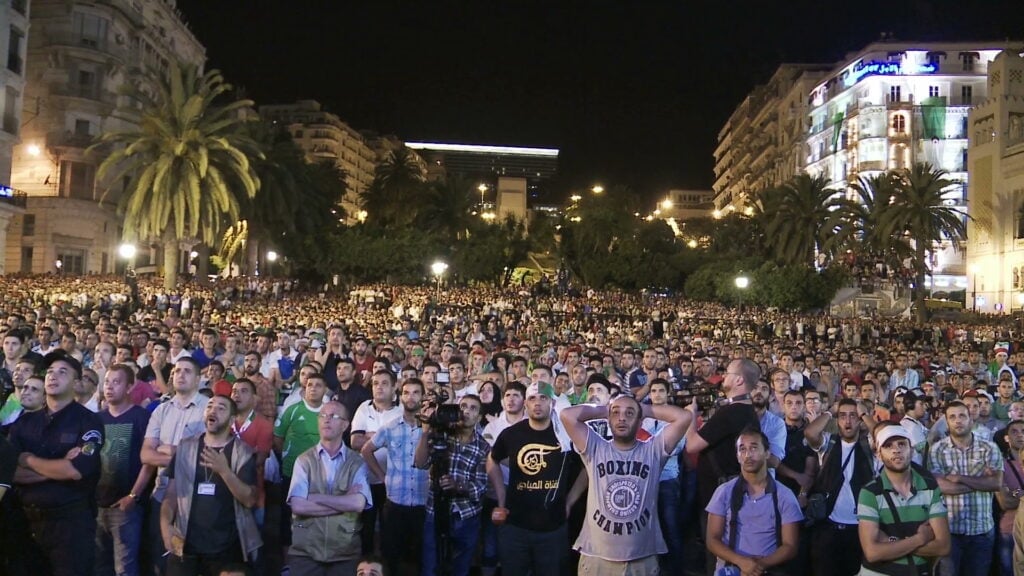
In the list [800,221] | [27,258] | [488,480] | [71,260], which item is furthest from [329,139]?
[488,480]

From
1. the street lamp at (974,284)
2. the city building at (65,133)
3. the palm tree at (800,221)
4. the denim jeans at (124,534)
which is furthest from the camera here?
the street lamp at (974,284)

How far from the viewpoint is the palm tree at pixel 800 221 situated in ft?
160

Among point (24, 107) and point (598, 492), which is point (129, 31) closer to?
point (24, 107)

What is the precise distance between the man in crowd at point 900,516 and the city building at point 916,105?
6517cm

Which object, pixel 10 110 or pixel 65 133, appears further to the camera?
pixel 65 133

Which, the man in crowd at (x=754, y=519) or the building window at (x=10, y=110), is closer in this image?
the man in crowd at (x=754, y=519)

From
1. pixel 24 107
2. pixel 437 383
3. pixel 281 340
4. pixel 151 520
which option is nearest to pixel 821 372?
pixel 437 383

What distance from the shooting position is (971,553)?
19.8ft

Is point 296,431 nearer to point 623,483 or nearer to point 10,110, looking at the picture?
point 623,483

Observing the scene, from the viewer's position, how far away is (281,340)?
12602 millimetres

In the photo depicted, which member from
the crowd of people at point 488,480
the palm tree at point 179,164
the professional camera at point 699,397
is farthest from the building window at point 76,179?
the professional camera at point 699,397

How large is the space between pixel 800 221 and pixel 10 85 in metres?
41.9

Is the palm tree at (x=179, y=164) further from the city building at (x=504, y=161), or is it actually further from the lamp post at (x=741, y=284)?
the city building at (x=504, y=161)

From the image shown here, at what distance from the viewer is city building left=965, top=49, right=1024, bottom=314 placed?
162 ft
